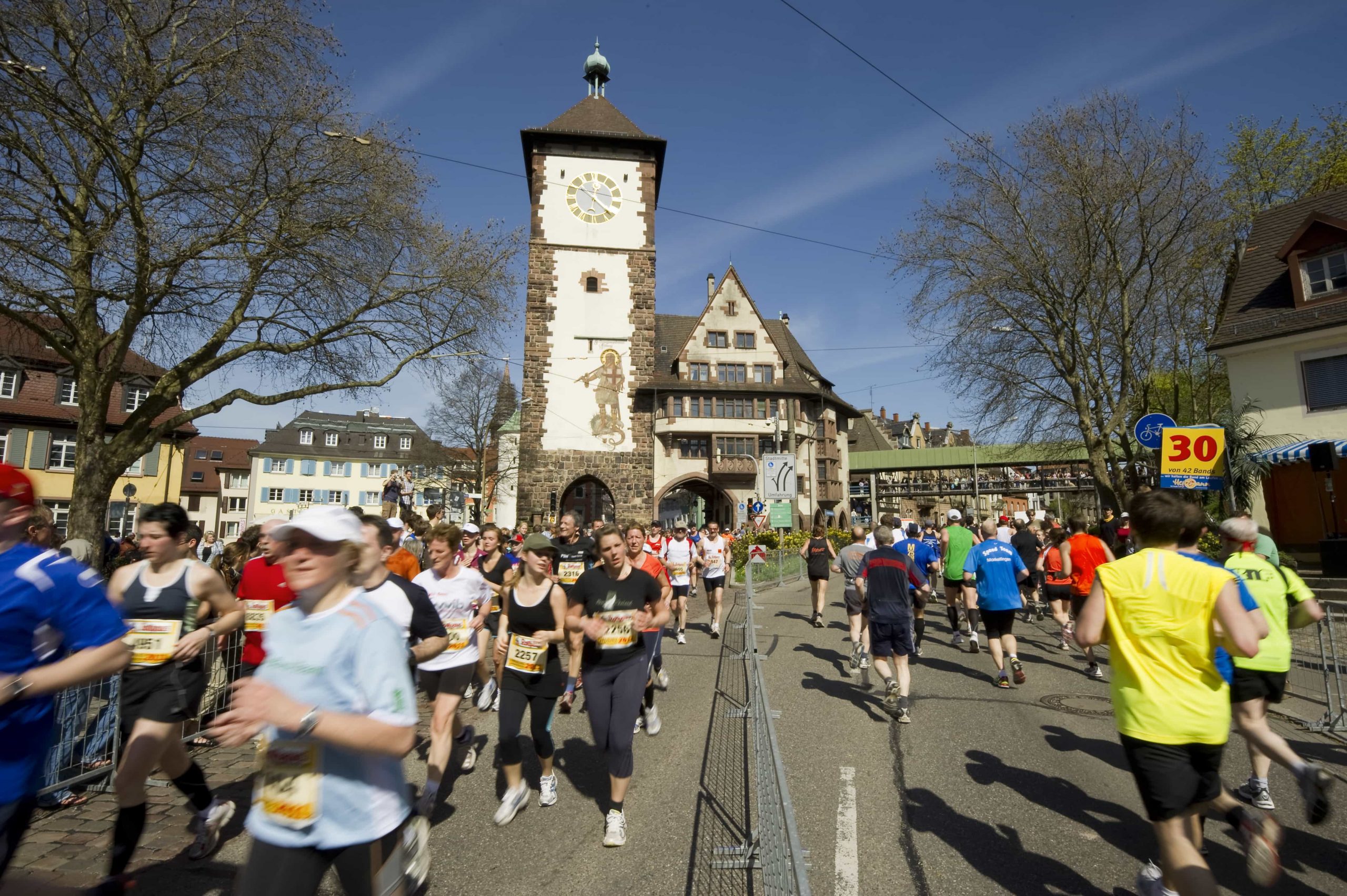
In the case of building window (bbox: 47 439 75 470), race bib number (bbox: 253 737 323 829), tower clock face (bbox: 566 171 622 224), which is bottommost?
race bib number (bbox: 253 737 323 829)

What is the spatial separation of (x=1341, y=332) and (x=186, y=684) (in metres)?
24.5

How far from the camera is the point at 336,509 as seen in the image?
2.35 metres

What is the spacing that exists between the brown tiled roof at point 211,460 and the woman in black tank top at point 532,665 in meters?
62.6

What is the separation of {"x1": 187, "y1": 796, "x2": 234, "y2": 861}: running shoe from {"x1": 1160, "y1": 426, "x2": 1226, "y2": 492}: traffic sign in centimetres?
1141

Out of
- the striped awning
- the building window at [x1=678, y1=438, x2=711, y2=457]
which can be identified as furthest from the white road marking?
the building window at [x1=678, y1=438, x2=711, y2=457]

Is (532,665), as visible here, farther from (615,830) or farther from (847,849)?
(847,849)

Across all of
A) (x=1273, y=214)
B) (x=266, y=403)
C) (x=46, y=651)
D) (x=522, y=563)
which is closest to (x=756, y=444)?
(x=1273, y=214)

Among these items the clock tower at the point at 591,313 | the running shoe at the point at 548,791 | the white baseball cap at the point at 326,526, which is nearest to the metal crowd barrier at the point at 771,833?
Answer: the running shoe at the point at 548,791

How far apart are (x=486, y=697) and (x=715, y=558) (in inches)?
223

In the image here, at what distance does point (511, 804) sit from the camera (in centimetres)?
494

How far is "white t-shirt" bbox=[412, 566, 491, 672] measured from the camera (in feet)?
18.1

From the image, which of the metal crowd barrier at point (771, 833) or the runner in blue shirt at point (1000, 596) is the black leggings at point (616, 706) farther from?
the runner in blue shirt at point (1000, 596)

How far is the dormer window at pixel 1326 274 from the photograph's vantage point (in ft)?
62.9

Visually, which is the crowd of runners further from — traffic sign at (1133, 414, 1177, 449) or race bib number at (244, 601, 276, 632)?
traffic sign at (1133, 414, 1177, 449)
